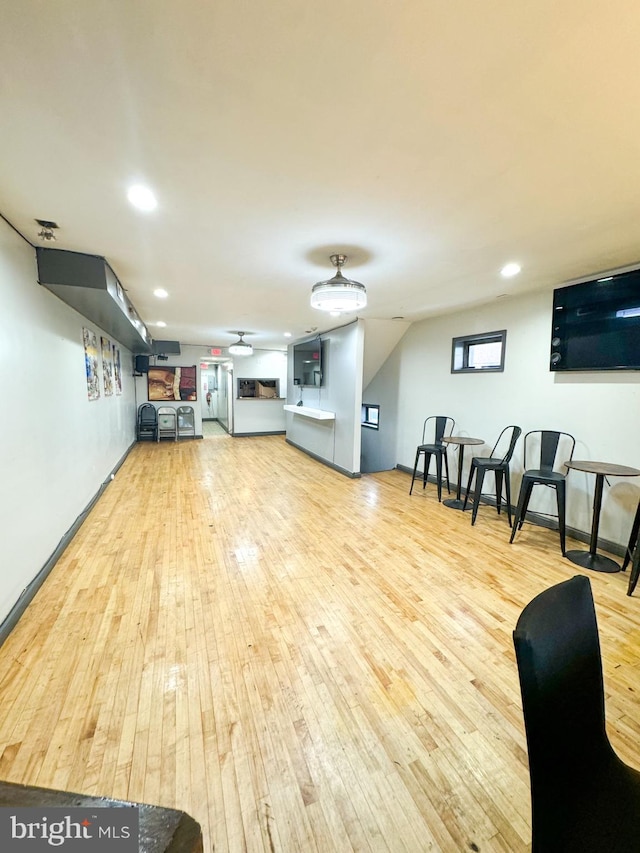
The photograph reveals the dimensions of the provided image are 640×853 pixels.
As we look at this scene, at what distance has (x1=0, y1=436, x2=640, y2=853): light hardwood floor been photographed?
1.29 m

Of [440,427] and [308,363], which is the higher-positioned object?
[308,363]

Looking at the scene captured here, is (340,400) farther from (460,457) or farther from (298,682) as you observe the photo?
(298,682)

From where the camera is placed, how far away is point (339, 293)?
2682mm

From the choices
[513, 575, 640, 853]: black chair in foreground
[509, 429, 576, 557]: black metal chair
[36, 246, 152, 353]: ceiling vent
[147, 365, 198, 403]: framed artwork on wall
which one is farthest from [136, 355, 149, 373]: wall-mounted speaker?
[513, 575, 640, 853]: black chair in foreground

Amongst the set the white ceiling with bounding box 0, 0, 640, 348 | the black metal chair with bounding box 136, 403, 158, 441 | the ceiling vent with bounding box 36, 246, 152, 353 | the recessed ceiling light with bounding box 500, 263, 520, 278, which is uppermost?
the recessed ceiling light with bounding box 500, 263, 520, 278

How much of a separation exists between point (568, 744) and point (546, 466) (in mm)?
3478

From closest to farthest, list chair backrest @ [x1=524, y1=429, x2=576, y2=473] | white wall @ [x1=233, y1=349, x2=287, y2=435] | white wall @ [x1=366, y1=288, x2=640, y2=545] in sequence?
white wall @ [x1=366, y1=288, x2=640, y2=545], chair backrest @ [x1=524, y1=429, x2=576, y2=473], white wall @ [x1=233, y1=349, x2=287, y2=435]

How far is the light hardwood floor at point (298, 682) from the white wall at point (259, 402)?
6407 millimetres

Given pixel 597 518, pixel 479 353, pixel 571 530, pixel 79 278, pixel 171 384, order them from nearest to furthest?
pixel 79 278 < pixel 597 518 < pixel 571 530 < pixel 479 353 < pixel 171 384

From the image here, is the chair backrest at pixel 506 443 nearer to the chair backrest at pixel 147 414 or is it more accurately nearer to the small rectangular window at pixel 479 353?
the small rectangular window at pixel 479 353

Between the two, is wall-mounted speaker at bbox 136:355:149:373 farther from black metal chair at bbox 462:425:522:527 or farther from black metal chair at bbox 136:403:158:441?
black metal chair at bbox 462:425:522:527

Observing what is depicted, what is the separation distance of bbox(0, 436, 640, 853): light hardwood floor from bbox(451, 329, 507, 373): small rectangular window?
2.23 m

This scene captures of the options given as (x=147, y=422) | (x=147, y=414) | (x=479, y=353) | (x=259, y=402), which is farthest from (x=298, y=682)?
(x=259, y=402)

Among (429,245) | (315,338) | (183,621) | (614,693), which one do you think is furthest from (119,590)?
(315,338)
